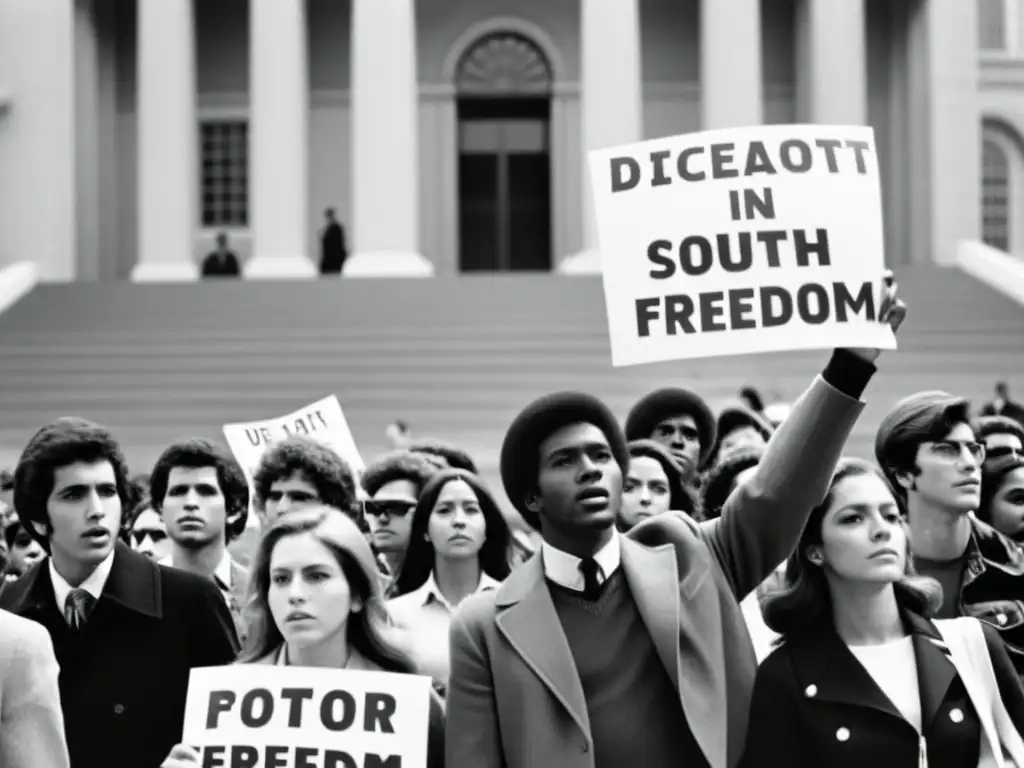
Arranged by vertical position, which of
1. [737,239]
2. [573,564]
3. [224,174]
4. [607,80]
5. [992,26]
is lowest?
[573,564]

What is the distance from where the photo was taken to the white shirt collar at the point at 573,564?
4.61m

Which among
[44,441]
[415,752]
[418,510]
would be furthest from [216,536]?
[415,752]

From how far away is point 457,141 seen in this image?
36156 millimetres

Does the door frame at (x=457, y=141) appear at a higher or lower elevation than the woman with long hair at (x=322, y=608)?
higher

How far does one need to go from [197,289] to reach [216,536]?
70.9ft

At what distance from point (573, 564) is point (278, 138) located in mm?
27182

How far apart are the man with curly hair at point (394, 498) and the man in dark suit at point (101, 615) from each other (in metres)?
2.02

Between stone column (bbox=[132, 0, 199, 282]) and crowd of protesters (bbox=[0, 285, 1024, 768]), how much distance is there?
25.0 m

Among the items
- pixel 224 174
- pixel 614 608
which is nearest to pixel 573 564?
pixel 614 608

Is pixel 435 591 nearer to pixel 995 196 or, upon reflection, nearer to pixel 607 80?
pixel 607 80

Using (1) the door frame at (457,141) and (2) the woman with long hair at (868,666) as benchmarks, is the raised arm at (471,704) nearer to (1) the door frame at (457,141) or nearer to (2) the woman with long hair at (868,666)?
(2) the woman with long hair at (868,666)

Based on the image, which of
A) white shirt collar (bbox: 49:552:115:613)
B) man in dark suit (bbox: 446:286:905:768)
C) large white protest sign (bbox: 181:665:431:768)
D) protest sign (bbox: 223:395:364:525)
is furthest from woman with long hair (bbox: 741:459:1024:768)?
protest sign (bbox: 223:395:364:525)

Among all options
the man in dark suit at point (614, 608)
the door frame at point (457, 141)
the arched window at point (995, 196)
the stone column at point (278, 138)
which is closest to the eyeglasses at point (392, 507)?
the man in dark suit at point (614, 608)

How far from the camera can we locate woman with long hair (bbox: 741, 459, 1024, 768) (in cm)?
471
